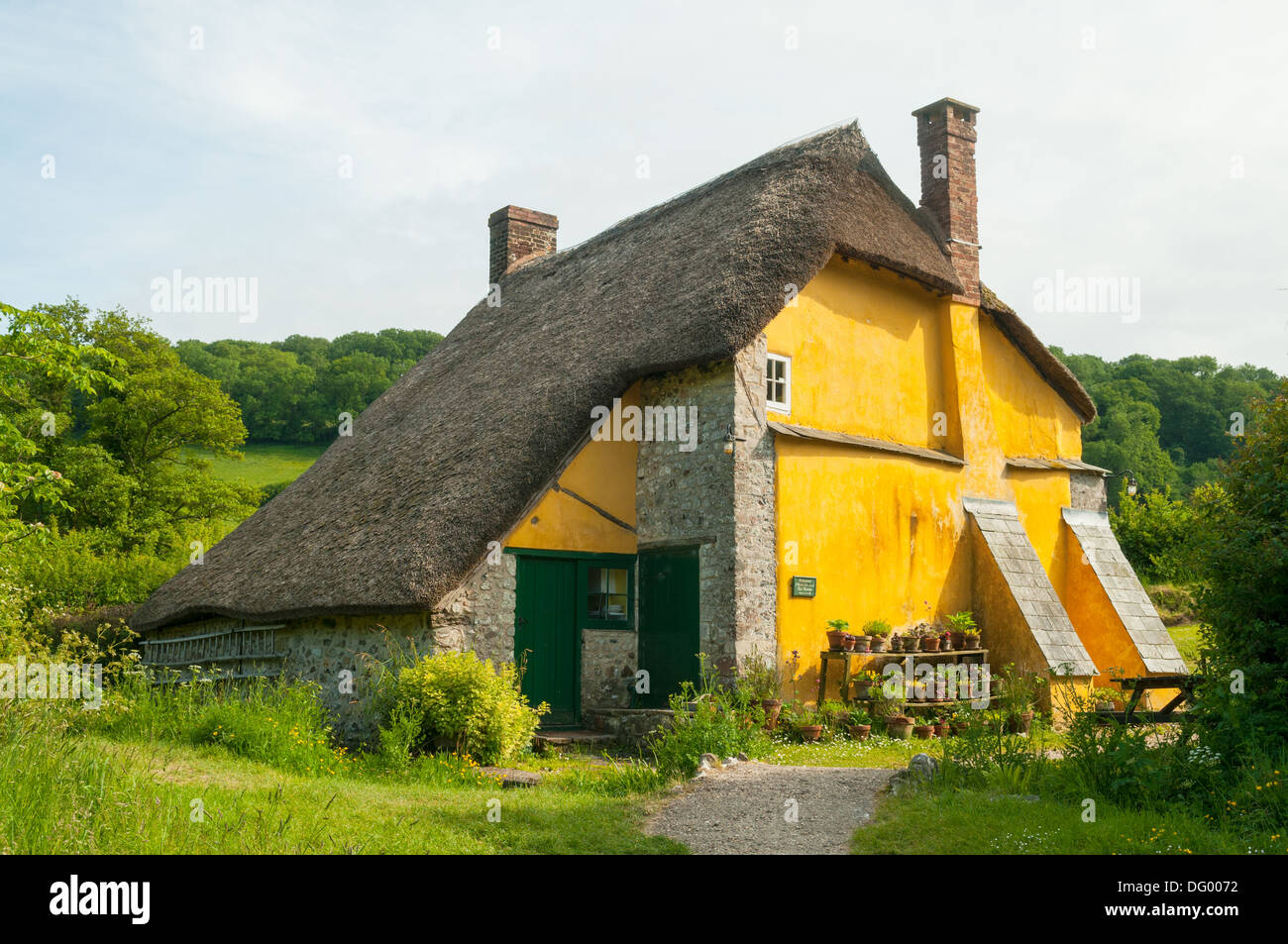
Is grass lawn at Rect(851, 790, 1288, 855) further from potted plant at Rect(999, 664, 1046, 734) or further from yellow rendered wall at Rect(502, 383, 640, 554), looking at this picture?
yellow rendered wall at Rect(502, 383, 640, 554)

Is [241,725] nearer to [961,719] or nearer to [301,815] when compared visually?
[301,815]

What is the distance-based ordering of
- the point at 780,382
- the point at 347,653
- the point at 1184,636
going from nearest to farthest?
the point at 347,653 < the point at 780,382 < the point at 1184,636

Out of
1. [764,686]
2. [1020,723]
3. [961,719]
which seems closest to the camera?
[961,719]

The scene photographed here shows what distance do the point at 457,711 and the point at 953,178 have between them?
10.3 metres

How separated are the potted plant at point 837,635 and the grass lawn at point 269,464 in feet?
108

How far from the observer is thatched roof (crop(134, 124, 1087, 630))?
11.0 meters

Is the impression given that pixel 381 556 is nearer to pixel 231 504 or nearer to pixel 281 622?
pixel 281 622

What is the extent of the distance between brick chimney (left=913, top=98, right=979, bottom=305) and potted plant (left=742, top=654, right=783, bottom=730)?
6.49m

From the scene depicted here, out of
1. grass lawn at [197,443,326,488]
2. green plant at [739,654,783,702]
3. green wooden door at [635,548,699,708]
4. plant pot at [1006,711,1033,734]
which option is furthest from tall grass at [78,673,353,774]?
grass lawn at [197,443,326,488]

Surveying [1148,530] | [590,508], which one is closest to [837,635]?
[590,508]

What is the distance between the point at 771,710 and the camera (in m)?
10.5

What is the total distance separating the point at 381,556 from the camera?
10961mm

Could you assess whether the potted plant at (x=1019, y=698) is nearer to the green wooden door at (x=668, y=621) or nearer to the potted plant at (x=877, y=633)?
the potted plant at (x=877, y=633)
